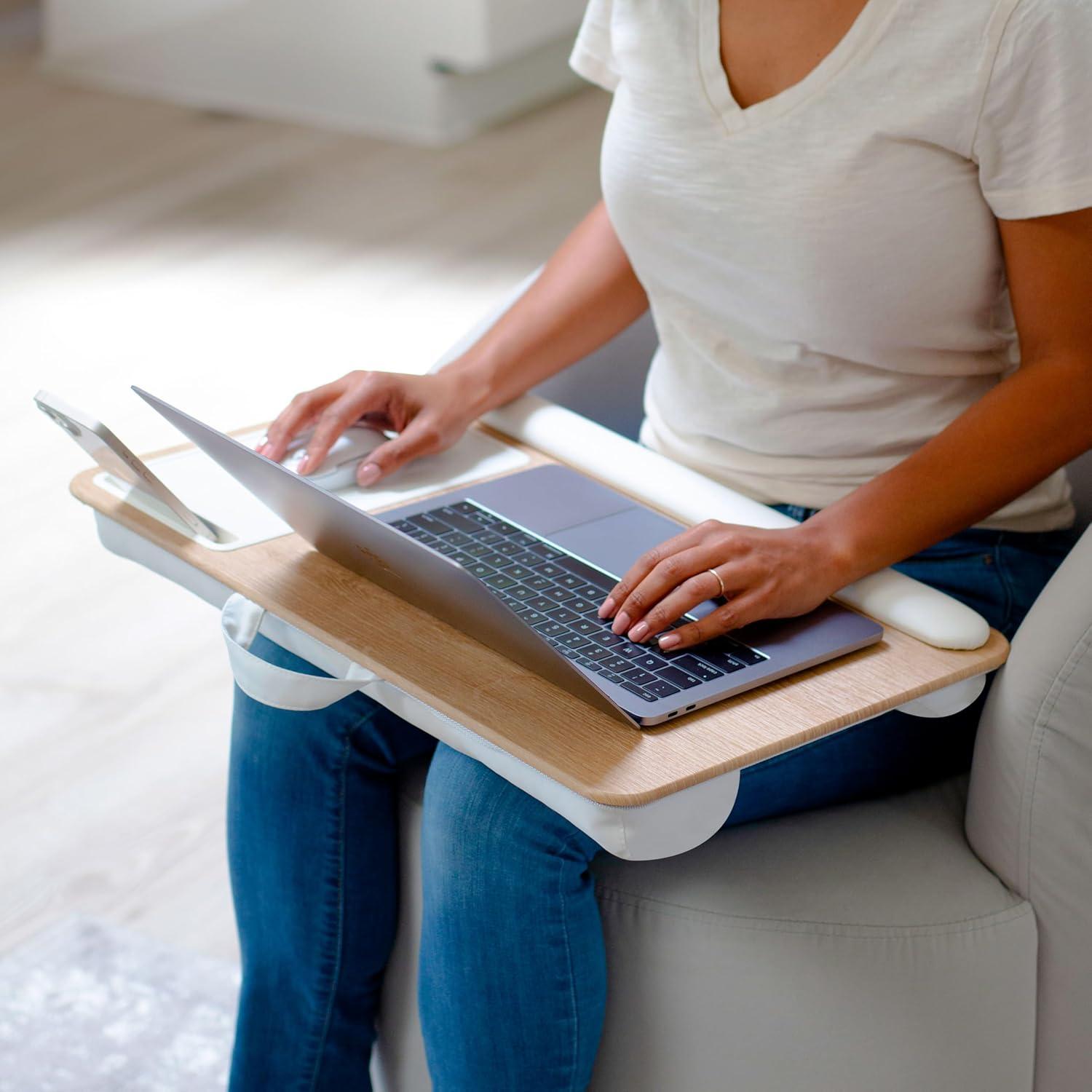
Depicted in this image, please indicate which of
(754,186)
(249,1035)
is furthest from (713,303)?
(249,1035)

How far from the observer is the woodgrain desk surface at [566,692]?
28.2 inches

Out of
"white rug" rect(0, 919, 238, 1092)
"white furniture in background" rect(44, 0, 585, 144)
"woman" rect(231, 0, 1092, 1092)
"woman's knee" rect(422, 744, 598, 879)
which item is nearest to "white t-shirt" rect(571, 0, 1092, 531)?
"woman" rect(231, 0, 1092, 1092)

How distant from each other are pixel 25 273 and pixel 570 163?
1339mm

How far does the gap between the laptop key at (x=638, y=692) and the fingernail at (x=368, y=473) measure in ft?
1.05

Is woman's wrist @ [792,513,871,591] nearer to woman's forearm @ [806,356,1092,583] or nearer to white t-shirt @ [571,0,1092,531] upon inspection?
woman's forearm @ [806,356,1092,583]

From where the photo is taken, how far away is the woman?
33.1 inches

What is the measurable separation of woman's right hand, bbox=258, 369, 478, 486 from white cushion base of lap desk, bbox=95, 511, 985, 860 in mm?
112

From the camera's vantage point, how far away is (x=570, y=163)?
3682mm

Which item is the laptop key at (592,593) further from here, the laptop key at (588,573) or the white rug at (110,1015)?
the white rug at (110,1015)

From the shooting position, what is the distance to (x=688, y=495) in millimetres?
1000

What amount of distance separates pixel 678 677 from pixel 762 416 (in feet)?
0.98

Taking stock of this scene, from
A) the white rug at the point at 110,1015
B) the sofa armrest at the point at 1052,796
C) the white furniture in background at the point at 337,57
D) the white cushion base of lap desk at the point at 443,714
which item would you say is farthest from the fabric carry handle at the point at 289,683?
the white furniture in background at the point at 337,57

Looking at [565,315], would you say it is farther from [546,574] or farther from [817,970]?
[817,970]

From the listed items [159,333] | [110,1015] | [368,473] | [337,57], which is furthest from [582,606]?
[337,57]
